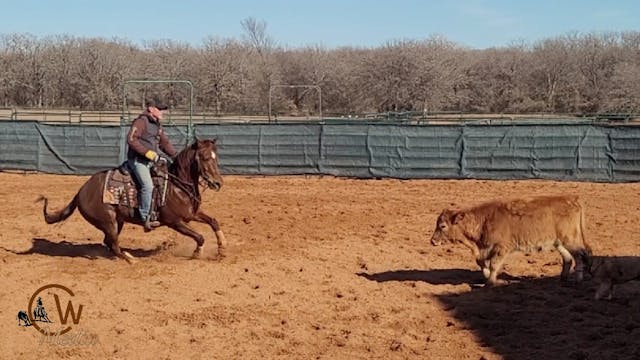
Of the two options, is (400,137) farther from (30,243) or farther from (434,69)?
(434,69)

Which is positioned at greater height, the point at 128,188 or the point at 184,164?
the point at 184,164

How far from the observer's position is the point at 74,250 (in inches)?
391

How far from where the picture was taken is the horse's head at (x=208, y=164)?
898cm

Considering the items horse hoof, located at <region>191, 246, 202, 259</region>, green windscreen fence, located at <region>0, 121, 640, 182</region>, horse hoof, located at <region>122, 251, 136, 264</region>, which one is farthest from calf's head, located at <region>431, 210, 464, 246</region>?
green windscreen fence, located at <region>0, 121, 640, 182</region>

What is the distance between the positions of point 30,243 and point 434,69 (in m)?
39.5

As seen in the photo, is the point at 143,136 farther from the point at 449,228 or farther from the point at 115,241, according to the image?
the point at 449,228

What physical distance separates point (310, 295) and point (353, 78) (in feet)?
145

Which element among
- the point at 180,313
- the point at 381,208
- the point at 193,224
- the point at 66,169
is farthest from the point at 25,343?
the point at 66,169

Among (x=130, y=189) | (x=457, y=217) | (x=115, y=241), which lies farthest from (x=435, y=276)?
(x=115, y=241)

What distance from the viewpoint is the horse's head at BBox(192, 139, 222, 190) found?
29.5 feet

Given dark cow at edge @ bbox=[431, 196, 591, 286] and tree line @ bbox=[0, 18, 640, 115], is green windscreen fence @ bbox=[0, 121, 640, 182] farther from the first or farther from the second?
tree line @ bbox=[0, 18, 640, 115]

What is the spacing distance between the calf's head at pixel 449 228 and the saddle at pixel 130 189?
11.6 ft

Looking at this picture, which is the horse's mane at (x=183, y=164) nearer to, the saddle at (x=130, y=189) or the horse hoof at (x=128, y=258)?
the saddle at (x=130, y=189)

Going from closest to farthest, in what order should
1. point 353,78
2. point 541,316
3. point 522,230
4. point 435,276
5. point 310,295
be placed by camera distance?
point 541,316, point 310,295, point 522,230, point 435,276, point 353,78
